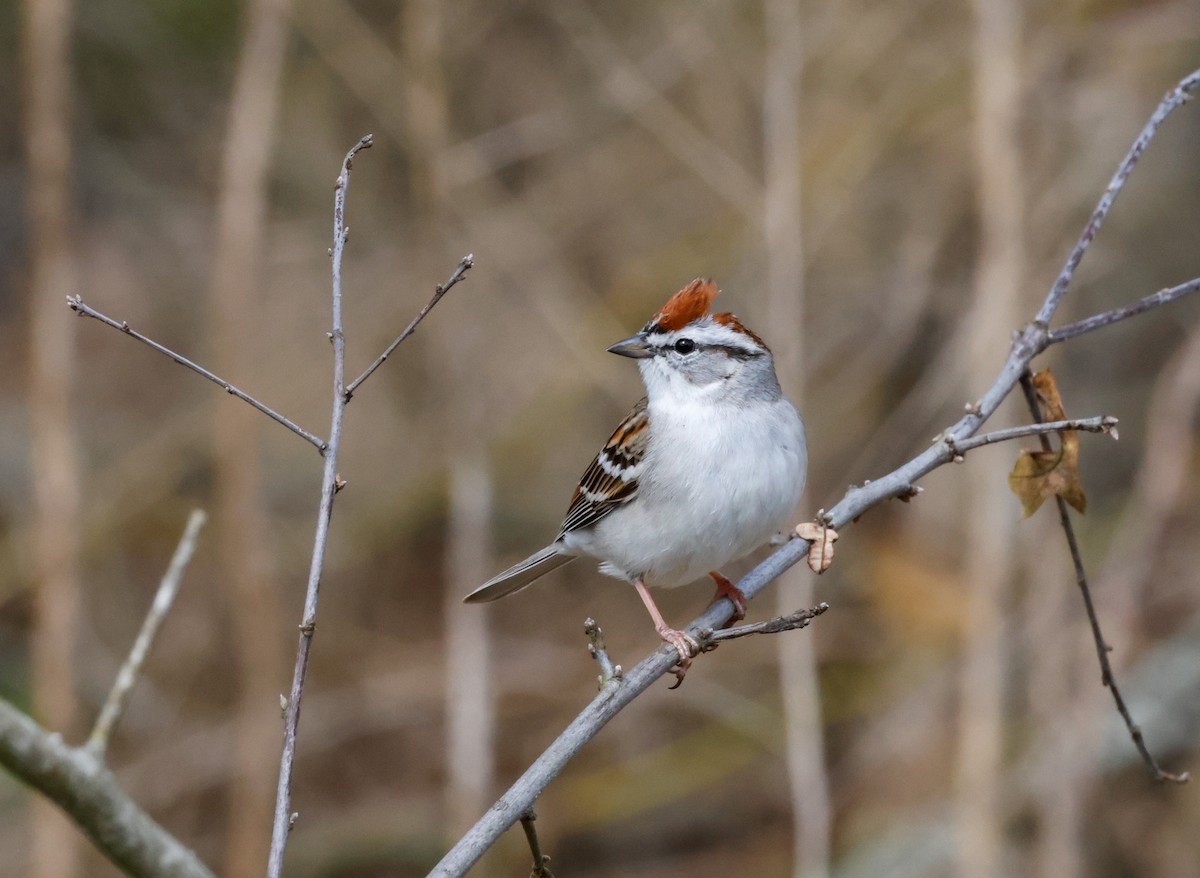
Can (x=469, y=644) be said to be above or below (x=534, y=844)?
above

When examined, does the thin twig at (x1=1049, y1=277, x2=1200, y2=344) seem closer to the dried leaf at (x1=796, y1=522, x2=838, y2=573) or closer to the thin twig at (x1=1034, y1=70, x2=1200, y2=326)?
the thin twig at (x1=1034, y1=70, x2=1200, y2=326)

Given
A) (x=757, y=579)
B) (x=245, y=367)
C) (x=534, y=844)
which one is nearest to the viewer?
(x=534, y=844)

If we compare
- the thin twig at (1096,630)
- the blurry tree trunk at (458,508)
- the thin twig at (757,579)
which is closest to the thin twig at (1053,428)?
the thin twig at (757,579)

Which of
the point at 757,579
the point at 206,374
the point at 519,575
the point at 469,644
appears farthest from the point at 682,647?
the point at 469,644

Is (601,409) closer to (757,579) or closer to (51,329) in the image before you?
(51,329)

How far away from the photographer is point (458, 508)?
5.73 meters

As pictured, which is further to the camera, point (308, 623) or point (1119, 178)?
point (1119, 178)

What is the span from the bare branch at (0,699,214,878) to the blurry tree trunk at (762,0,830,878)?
9.96ft

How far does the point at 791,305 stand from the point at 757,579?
8.00 feet

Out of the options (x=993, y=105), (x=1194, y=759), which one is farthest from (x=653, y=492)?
(x=1194, y=759)

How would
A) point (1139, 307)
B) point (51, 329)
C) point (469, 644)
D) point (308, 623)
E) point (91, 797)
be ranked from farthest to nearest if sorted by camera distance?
point (469, 644) < point (51, 329) < point (91, 797) < point (1139, 307) < point (308, 623)

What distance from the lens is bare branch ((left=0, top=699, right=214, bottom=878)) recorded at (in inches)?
92.7

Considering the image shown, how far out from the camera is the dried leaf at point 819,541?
245 cm

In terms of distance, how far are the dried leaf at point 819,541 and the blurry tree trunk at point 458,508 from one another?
313cm
